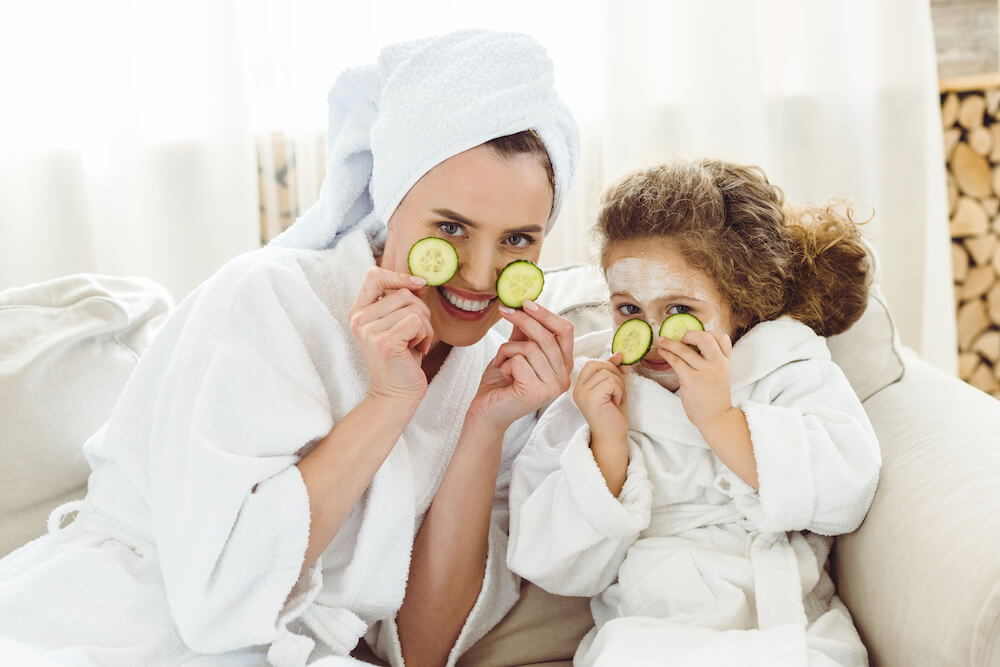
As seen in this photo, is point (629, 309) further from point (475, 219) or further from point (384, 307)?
point (384, 307)

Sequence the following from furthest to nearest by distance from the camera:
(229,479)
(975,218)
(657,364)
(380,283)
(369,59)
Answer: (975,218) → (369,59) → (657,364) → (380,283) → (229,479)

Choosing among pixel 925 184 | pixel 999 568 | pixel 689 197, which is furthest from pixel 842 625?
pixel 925 184

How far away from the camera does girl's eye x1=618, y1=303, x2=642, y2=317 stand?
5.73 ft

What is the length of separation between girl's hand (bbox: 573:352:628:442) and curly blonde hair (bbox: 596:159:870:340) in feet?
0.93

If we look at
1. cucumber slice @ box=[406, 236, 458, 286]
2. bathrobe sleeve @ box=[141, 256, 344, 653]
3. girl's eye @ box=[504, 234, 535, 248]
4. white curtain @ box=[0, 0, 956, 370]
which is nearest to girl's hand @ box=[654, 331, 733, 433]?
girl's eye @ box=[504, 234, 535, 248]

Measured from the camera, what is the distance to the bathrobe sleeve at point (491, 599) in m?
1.71

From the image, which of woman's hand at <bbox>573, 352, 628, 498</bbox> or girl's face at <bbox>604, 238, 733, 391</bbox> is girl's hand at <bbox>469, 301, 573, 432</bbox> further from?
girl's face at <bbox>604, 238, 733, 391</bbox>

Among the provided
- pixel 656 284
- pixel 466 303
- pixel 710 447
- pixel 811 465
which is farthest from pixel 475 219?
pixel 811 465

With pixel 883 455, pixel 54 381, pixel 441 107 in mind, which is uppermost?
pixel 441 107

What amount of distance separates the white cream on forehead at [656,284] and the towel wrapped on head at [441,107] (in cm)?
21

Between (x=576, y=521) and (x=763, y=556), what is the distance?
1.14ft

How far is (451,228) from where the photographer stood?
1.55 m

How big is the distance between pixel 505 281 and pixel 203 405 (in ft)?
1.84

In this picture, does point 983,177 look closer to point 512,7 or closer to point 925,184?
point 925,184
